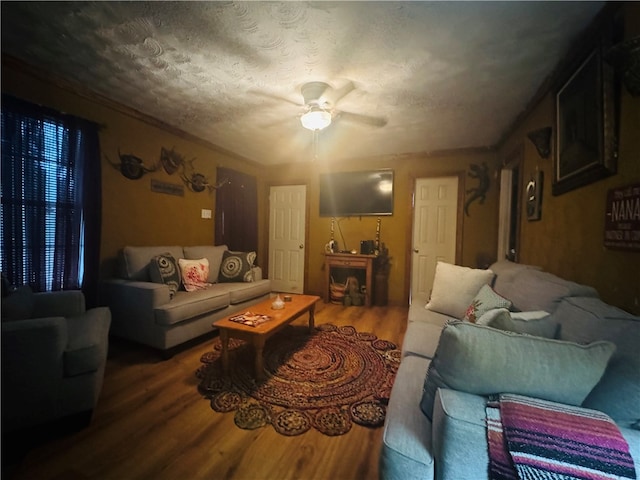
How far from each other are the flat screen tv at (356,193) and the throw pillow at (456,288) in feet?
6.59

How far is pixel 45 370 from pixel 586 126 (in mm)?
3146

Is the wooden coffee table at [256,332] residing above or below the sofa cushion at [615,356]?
below

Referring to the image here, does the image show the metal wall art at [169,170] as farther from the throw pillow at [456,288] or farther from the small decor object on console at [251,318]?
the throw pillow at [456,288]

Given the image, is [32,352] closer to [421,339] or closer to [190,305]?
[190,305]

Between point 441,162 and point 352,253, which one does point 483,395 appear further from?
point 441,162

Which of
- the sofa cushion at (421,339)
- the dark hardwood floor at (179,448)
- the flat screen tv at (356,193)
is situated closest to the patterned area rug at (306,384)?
the dark hardwood floor at (179,448)

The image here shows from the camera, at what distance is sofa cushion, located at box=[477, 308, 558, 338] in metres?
1.09

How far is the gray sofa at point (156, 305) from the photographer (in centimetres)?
214

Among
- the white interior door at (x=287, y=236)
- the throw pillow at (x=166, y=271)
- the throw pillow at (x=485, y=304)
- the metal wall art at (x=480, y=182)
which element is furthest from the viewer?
the white interior door at (x=287, y=236)

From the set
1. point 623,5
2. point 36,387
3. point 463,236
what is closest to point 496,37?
point 623,5

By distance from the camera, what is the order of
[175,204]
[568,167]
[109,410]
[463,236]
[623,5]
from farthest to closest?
[463,236]
[175,204]
[568,167]
[109,410]
[623,5]

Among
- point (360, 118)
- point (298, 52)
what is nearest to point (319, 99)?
point (298, 52)

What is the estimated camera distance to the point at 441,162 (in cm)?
379

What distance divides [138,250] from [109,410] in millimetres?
1536
